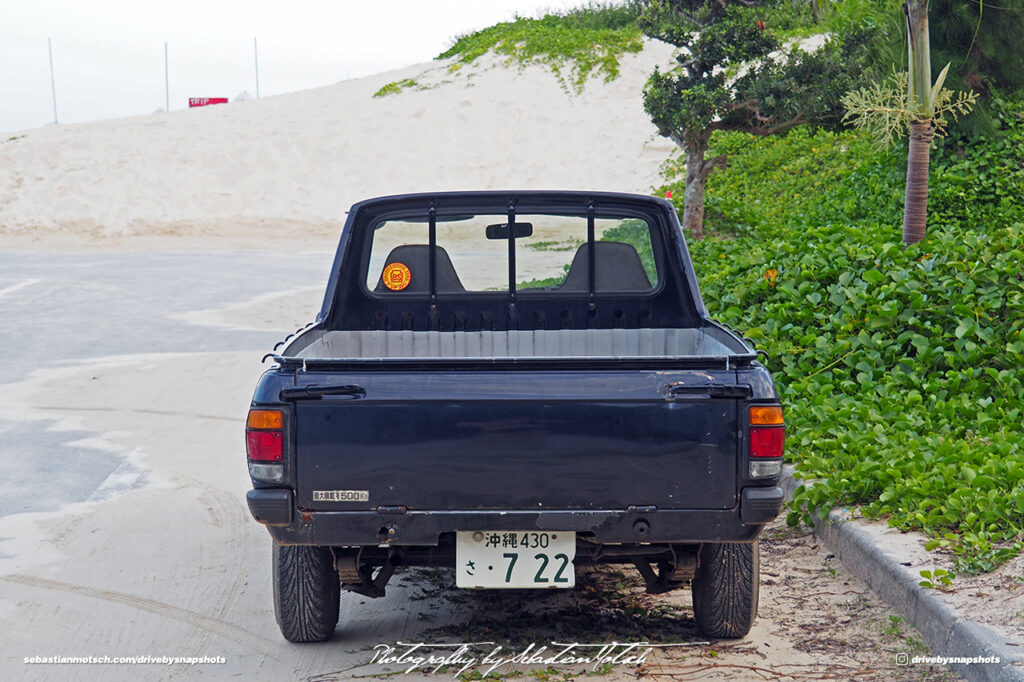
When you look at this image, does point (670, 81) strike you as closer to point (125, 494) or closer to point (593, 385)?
point (125, 494)

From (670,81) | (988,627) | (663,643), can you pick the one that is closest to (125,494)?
(663,643)

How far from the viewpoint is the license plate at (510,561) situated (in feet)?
12.4

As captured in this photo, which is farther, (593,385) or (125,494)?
(125,494)

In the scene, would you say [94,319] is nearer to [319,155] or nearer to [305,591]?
[305,591]

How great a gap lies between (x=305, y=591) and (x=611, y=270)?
2.30 metres

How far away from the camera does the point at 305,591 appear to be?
13.7ft

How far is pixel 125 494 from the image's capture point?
21.6 ft

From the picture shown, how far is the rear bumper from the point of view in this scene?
3.63 metres

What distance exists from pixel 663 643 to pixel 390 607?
128cm

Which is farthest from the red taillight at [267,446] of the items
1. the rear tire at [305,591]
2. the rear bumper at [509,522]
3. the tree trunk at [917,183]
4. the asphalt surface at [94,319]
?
the tree trunk at [917,183]

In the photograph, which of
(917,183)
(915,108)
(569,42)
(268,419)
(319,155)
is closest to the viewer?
(268,419)

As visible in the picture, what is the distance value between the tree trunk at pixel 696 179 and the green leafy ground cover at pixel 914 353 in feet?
11.9

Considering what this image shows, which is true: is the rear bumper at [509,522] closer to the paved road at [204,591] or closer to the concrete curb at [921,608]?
the paved road at [204,591]

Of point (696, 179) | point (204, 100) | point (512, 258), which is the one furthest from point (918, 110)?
point (204, 100)
